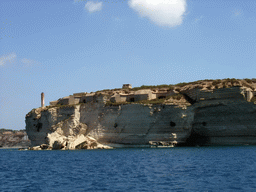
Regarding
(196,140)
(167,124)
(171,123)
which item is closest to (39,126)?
(167,124)

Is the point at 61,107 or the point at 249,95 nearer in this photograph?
the point at 249,95

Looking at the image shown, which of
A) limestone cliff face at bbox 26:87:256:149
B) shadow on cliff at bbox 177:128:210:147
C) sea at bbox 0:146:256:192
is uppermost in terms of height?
limestone cliff face at bbox 26:87:256:149

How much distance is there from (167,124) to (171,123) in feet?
2.14

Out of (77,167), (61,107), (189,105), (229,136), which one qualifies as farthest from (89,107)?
(77,167)

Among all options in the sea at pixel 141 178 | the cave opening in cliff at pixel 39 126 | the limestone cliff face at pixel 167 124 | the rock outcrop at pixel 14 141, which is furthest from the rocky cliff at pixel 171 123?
the rock outcrop at pixel 14 141

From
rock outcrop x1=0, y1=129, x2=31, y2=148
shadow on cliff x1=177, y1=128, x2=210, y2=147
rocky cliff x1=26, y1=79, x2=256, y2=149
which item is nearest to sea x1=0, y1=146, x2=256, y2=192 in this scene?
rocky cliff x1=26, y1=79, x2=256, y2=149

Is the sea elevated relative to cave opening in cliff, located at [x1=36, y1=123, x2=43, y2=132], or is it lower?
lower

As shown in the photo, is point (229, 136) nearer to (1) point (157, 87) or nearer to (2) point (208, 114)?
(2) point (208, 114)

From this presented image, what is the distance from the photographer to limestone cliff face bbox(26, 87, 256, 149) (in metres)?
48.4

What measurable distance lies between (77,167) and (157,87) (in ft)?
121

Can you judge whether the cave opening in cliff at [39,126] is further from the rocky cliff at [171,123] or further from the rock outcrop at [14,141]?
the rock outcrop at [14,141]

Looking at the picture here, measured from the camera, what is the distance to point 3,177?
22844 mm

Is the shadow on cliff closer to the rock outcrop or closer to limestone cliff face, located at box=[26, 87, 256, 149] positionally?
limestone cliff face, located at box=[26, 87, 256, 149]

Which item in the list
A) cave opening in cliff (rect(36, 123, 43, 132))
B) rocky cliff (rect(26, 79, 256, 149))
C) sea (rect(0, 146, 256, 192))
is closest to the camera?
sea (rect(0, 146, 256, 192))
